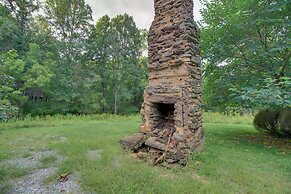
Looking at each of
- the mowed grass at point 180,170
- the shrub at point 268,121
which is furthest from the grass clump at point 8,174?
the shrub at point 268,121

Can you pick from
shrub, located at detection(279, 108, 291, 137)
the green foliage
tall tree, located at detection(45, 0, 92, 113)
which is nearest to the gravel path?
the green foliage

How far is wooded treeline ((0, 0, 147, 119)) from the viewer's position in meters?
12.1

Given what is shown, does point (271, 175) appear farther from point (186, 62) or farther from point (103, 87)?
point (103, 87)

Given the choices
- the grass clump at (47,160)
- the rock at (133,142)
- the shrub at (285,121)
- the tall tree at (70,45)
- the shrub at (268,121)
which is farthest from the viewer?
the tall tree at (70,45)

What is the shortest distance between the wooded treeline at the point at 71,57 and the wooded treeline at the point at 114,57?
0.23 feet

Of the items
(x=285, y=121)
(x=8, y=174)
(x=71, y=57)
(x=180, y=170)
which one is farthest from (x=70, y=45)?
(x=285, y=121)

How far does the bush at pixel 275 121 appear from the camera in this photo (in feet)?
22.0

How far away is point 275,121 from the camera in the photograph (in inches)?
285

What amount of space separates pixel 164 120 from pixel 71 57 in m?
13.9

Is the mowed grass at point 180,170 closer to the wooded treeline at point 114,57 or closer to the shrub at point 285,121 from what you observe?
the wooded treeline at point 114,57

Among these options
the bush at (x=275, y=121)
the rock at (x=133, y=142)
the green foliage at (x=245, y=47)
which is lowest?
the rock at (x=133, y=142)

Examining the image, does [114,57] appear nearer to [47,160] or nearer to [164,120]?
[164,120]

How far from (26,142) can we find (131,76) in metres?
13.1

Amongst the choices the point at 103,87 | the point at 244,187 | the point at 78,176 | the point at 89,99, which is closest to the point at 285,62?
the point at 244,187
